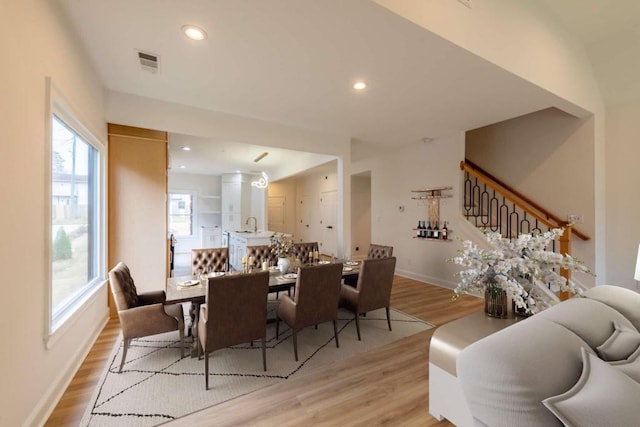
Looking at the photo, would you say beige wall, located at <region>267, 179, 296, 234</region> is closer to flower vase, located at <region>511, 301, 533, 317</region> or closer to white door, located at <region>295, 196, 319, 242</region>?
white door, located at <region>295, 196, 319, 242</region>

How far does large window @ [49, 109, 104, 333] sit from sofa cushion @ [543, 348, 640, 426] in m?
2.93

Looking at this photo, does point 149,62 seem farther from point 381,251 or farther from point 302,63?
point 381,251

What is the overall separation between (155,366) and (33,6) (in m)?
2.80

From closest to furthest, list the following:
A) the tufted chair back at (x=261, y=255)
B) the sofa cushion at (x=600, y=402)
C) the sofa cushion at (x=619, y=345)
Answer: the sofa cushion at (x=600, y=402) → the sofa cushion at (x=619, y=345) → the tufted chair back at (x=261, y=255)

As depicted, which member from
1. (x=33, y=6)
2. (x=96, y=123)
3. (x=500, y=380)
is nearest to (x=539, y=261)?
(x=500, y=380)

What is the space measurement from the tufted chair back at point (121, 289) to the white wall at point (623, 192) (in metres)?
6.05

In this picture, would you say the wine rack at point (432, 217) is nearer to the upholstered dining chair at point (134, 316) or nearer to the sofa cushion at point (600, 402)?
the sofa cushion at point (600, 402)

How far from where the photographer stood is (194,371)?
2389 millimetres

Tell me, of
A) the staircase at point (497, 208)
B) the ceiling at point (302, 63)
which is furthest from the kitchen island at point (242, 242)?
the staircase at point (497, 208)

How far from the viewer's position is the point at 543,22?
312 cm

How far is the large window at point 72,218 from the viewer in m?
2.20

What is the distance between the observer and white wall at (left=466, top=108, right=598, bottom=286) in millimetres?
3938

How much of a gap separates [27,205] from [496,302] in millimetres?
3185

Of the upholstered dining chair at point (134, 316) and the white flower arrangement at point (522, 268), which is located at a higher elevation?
the white flower arrangement at point (522, 268)
